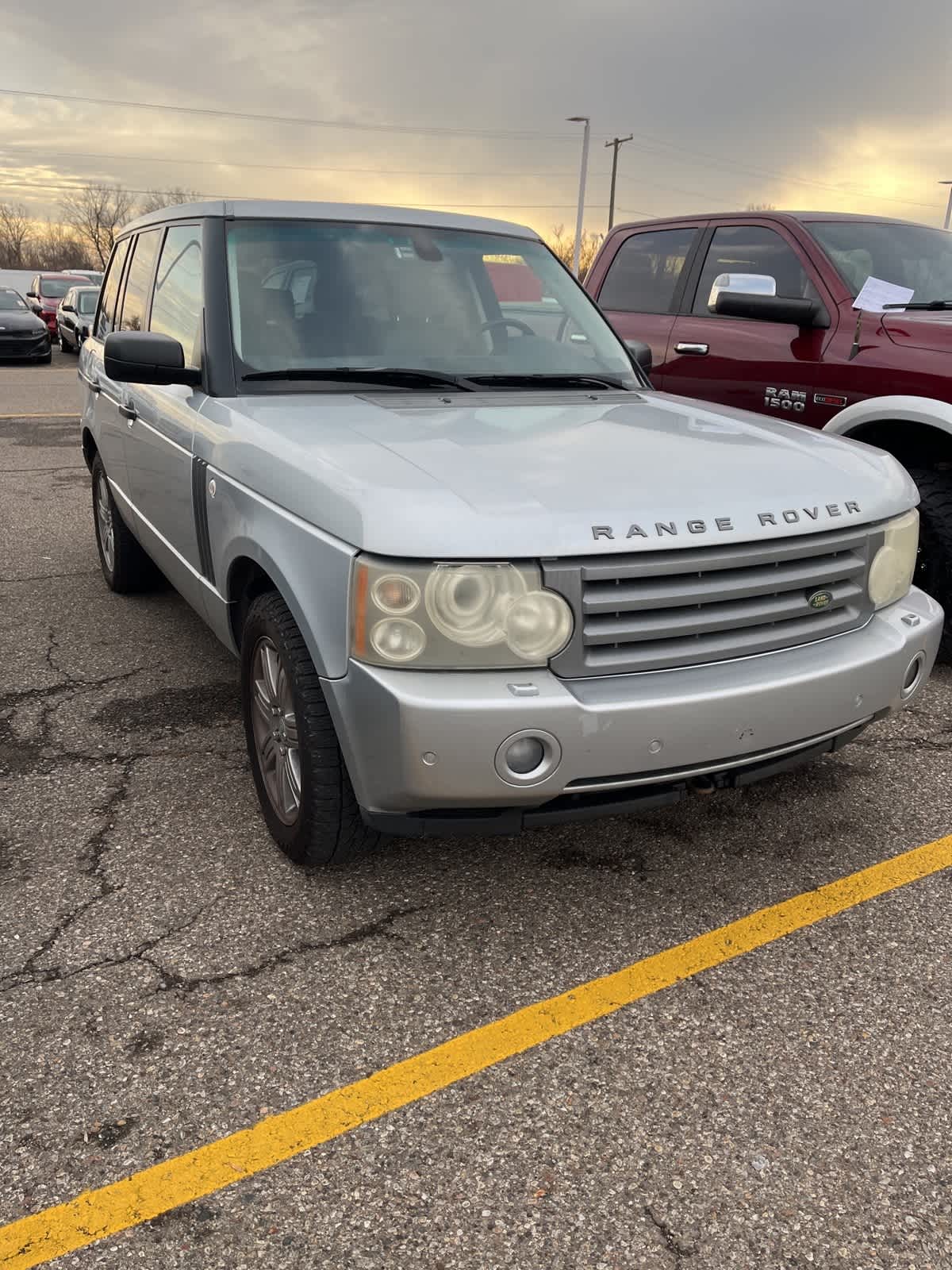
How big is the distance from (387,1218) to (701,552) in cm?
153

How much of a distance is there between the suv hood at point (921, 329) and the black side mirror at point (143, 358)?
10.3ft

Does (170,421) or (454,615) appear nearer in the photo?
(454,615)

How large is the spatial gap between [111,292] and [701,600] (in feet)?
13.4


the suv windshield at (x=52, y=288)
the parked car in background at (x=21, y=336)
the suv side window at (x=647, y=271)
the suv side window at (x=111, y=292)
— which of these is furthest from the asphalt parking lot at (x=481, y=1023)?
the suv windshield at (x=52, y=288)

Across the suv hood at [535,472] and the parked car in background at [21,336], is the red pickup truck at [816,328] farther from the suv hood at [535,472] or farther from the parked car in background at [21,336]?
the parked car in background at [21,336]

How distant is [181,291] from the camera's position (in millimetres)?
3773

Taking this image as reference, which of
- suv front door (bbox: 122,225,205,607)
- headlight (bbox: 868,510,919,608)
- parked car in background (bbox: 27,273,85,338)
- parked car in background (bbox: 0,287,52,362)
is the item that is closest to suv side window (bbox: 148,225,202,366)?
suv front door (bbox: 122,225,205,607)

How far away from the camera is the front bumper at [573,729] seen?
7.32 feet

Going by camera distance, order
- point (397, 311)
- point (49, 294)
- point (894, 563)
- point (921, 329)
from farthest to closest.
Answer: point (49, 294)
point (921, 329)
point (397, 311)
point (894, 563)

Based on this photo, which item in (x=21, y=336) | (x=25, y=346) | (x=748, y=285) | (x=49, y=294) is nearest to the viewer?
(x=748, y=285)

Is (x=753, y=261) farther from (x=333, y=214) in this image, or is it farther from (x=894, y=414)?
(x=333, y=214)

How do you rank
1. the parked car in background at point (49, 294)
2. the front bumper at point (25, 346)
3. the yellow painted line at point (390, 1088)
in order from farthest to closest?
the parked car in background at point (49, 294) < the front bumper at point (25, 346) < the yellow painted line at point (390, 1088)

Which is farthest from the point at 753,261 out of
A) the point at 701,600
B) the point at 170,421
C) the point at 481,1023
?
the point at 481,1023

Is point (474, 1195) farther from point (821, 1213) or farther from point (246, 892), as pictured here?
point (246, 892)
